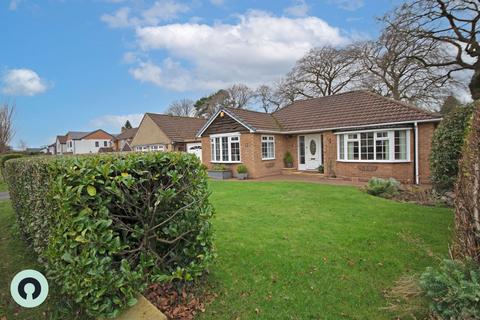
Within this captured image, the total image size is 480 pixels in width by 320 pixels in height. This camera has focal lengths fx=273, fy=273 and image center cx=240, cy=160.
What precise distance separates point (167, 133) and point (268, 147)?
44.6ft

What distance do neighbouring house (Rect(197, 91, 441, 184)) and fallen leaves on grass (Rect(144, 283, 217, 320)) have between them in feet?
42.9

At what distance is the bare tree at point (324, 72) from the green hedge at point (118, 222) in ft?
95.3

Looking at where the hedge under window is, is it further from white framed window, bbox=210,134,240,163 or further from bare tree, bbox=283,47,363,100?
bare tree, bbox=283,47,363,100

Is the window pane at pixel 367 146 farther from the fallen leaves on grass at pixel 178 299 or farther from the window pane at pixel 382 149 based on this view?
the fallen leaves on grass at pixel 178 299

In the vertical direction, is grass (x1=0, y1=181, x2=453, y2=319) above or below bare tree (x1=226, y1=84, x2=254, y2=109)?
below

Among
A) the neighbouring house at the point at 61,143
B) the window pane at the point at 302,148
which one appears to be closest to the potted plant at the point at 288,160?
the window pane at the point at 302,148

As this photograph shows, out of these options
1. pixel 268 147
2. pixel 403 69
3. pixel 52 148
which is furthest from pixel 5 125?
pixel 52 148

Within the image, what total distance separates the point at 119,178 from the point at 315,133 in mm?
16202

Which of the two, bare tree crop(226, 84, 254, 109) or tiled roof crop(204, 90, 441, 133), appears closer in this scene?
tiled roof crop(204, 90, 441, 133)

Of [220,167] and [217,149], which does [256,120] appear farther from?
[220,167]

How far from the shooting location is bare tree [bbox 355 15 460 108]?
801 inches

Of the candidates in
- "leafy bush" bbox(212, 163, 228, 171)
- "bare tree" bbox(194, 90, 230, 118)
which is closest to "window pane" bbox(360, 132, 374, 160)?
"leafy bush" bbox(212, 163, 228, 171)

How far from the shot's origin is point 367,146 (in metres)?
14.7

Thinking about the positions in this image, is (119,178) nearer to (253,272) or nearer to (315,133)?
(253,272)
